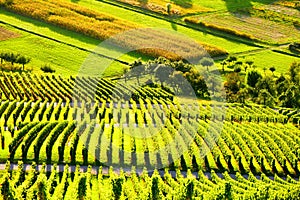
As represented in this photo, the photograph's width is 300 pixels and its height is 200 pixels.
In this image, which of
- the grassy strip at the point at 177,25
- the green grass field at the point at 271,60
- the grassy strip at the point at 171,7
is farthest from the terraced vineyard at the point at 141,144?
the grassy strip at the point at 171,7

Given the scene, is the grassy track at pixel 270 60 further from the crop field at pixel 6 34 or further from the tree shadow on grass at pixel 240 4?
the crop field at pixel 6 34

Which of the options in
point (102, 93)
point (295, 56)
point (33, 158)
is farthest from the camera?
point (295, 56)

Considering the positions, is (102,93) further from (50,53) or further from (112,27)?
(112,27)

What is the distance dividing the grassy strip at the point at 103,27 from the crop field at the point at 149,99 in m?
0.37

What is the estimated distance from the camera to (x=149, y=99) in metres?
96.7

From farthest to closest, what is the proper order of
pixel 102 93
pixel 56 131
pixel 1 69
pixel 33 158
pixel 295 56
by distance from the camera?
1. pixel 295 56
2. pixel 1 69
3. pixel 102 93
4. pixel 56 131
5. pixel 33 158

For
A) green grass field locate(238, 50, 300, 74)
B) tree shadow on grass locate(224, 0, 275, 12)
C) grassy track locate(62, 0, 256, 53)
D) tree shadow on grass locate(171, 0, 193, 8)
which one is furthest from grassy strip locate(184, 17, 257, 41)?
tree shadow on grass locate(224, 0, 275, 12)

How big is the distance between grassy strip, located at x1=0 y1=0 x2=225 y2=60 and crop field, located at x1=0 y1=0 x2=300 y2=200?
1.20 ft

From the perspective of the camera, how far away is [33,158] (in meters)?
65.0

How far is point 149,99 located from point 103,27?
44637 millimetres

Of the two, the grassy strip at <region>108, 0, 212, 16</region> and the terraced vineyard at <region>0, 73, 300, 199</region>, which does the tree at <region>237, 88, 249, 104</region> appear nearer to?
the terraced vineyard at <region>0, 73, 300, 199</region>

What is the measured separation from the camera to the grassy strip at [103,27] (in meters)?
127

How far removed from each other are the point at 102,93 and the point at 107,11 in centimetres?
5581

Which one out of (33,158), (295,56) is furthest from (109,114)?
(295,56)
